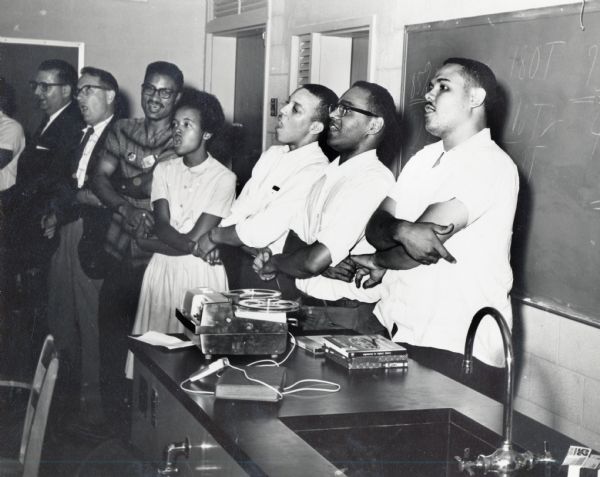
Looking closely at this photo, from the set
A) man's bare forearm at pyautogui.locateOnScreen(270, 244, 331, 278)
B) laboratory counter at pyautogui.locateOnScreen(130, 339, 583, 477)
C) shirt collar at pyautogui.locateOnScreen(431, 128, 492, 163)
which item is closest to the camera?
laboratory counter at pyautogui.locateOnScreen(130, 339, 583, 477)

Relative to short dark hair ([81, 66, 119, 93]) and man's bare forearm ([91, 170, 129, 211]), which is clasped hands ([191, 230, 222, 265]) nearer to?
man's bare forearm ([91, 170, 129, 211])

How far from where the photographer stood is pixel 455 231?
2623 millimetres

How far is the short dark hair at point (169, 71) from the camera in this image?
4367 mm

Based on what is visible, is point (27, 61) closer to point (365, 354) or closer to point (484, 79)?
point (484, 79)

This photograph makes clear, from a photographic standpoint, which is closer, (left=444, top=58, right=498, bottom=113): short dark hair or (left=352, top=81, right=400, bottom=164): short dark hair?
(left=444, top=58, right=498, bottom=113): short dark hair

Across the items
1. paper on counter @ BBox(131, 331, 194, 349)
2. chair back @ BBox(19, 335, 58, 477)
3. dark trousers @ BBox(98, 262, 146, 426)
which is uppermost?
paper on counter @ BBox(131, 331, 194, 349)

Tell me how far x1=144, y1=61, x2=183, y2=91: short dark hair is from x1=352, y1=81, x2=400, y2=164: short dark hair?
1.38 m

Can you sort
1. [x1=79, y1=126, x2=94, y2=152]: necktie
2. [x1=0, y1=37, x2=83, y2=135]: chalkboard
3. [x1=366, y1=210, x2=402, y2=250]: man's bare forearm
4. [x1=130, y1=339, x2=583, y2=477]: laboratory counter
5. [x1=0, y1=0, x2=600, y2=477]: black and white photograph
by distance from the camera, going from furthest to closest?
[x1=79, y1=126, x2=94, y2=152]: necktie → [x1=0, y1=37, x2=83, y2=135]: chalkboard → [x1=366, y1=210, x2=402, y2=250]: man's bare forearm → [x1=0, y1=0, x2=600, y2=477]: black and white photograph → [x1=130, y1=339, x2=583, y2=477]: laboratory counter

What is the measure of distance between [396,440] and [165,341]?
0.84 meters

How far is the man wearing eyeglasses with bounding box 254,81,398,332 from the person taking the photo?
3.28 meters

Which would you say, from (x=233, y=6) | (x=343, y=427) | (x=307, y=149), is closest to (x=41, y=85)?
(x=233, y=6)

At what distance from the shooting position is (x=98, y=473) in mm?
3846

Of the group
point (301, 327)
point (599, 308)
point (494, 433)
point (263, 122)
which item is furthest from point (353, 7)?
point (494, 433)

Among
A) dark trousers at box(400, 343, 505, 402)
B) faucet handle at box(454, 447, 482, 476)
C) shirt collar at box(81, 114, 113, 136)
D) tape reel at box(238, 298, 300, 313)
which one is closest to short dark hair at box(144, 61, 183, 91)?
shirt collar at box(81, 114, 113, 136)
